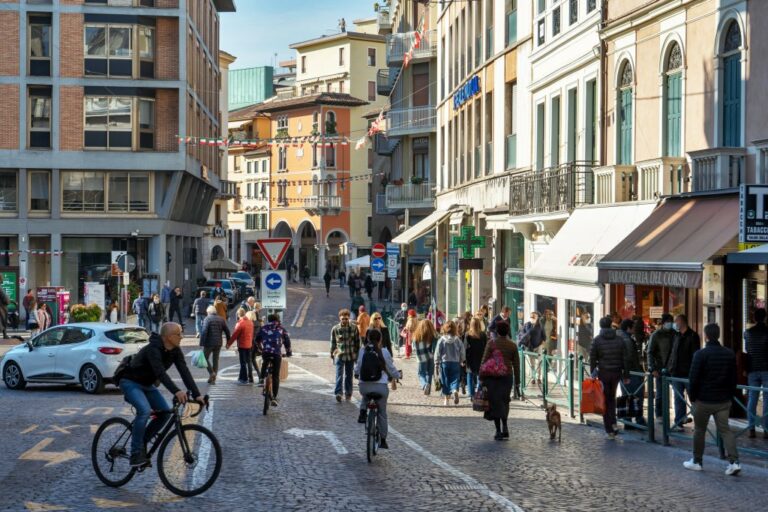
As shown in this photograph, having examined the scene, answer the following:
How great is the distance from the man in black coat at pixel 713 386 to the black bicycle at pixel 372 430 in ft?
12.3

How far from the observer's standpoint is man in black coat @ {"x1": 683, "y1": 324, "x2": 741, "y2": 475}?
1477cm

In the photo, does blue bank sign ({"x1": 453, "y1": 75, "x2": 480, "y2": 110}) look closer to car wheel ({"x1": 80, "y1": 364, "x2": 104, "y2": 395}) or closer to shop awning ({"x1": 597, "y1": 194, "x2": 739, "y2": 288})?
shop awning ({"x1": 597, "y1": 194, "x2": 739, "y2": 288})

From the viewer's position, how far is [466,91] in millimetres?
43125

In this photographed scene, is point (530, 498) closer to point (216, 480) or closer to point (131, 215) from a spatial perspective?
point (216, 480)

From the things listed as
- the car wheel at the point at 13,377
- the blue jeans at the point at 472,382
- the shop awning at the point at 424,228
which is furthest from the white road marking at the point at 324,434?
the shop awning at the point at 424,228

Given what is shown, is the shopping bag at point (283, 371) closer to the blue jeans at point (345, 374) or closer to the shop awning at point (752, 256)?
the blue jeans at point (345, 374)

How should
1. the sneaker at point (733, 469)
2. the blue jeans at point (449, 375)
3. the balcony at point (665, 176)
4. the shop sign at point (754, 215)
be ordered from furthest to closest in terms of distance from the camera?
1. the blue jeans at point (449, 375)
2. the balcony at point (665, 176)
3. the shop sign at point (754, 215)
4. the sneaker at point (733, 469)

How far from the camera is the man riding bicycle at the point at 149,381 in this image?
12.8 m

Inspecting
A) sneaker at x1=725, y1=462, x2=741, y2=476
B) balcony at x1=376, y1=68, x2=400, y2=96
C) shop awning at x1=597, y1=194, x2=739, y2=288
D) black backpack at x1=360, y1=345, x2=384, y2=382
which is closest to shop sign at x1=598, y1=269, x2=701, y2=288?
shop awning at x1=597, y1=194, x2=739, y2=288

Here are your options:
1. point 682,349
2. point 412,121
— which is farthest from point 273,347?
point 412,121

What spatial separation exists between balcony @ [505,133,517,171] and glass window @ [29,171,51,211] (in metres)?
26.5

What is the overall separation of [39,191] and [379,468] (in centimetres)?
4481

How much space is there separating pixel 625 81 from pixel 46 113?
3607 centimetres

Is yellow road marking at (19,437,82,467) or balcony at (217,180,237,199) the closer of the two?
yellow road marking at (19,437,82,467)
